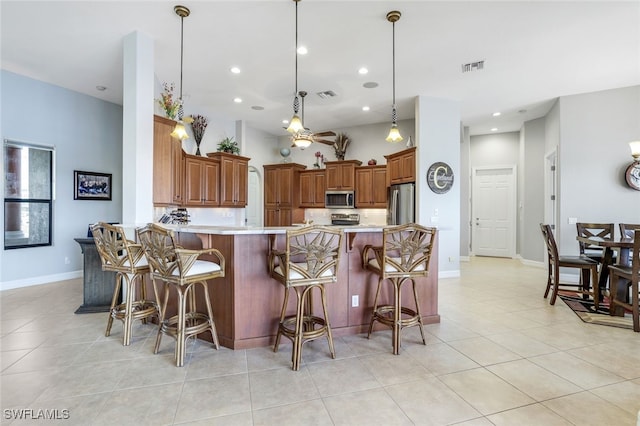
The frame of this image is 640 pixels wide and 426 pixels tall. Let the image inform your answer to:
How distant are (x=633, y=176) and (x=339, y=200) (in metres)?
5.18

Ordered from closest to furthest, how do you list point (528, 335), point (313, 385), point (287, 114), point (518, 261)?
1. point (313, 385)
2. point (528, 335)
3. point (287, 114)
4. point (518, 261)

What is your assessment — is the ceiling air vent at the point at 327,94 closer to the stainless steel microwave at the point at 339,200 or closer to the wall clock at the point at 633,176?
the stainless steel microwave at the point at 339,200

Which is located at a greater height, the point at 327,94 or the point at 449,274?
the point at 327,94

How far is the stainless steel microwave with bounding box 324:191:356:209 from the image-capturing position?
705cm

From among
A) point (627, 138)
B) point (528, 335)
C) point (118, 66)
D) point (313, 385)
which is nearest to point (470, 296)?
point (528, 335)

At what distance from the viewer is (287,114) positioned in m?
6.62

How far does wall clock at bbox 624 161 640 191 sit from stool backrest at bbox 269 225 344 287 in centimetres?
557

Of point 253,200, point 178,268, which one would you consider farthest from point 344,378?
point 253,200

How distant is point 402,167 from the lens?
19.9 ft

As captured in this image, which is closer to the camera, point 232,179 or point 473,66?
point 473,66

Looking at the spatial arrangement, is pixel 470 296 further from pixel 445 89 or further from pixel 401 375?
pixel 445 89

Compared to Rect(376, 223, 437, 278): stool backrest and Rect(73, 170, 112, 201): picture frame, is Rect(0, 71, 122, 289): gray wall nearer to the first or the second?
Rect(73, 170, 112, 201): picture frame

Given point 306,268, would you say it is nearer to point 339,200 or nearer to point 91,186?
point 339,200

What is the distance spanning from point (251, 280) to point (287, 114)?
4766 millimetres
